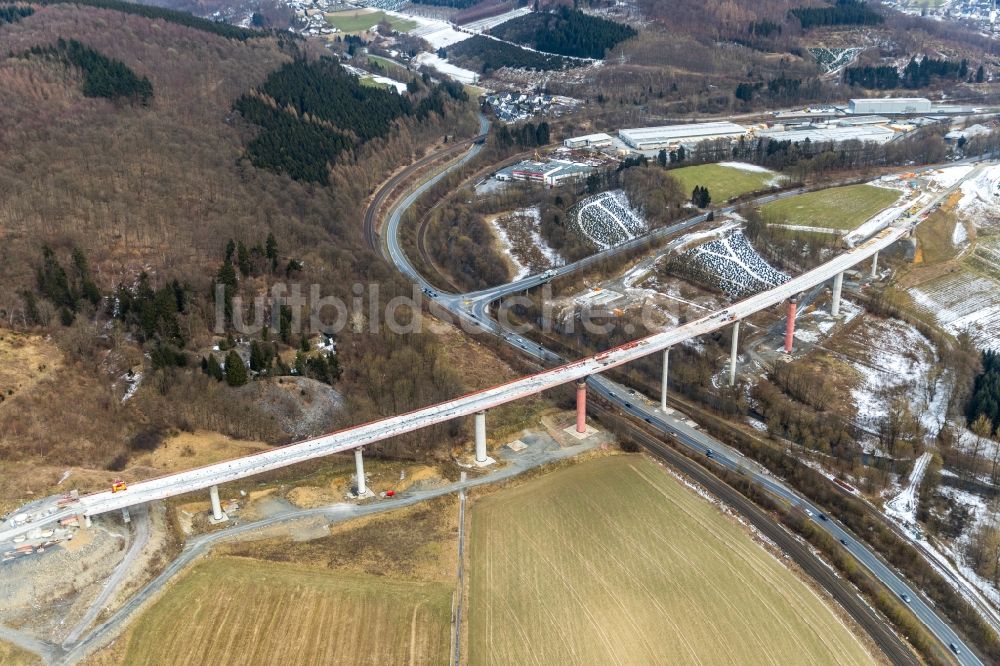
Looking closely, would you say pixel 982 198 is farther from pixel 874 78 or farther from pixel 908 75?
pixel 908 75

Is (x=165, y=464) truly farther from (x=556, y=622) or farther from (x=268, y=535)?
(x=556, y=622)

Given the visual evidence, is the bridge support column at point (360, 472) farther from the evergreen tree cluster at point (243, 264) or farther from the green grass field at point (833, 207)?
the green grass field at point (833, 207)

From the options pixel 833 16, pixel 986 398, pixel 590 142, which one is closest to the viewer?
pixel 986 398

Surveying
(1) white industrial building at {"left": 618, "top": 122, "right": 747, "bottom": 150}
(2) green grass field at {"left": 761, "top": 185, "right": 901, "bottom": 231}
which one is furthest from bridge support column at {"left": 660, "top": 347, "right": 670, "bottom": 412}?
(1) white industrial building at {"left": 618, "top": 122, "right": 747, "bottom": 150}

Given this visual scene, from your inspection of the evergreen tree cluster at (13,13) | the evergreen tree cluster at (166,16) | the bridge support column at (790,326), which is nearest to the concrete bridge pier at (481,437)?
the bridge support column at (790,326)

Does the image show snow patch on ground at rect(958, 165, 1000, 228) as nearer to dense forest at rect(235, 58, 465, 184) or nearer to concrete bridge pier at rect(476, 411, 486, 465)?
concrete bridge pier at rect(476, 411, 486, 465)

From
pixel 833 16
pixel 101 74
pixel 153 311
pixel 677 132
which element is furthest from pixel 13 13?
pixel 833 16
